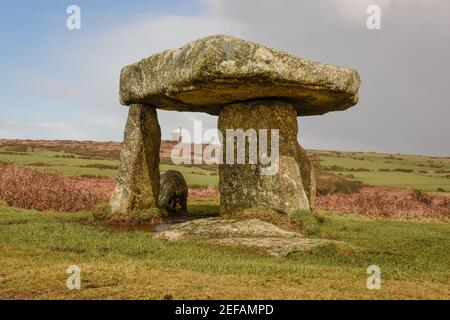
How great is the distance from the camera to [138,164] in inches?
794

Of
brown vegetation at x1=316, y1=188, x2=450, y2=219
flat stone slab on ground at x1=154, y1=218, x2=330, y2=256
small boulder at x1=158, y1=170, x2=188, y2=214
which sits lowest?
brown vegetation at x1=316, y1=188, x2=450, y2=219

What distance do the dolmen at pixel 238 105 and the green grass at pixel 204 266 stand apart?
9.76ft

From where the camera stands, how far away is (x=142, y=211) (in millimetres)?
19891

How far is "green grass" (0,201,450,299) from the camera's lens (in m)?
8.44

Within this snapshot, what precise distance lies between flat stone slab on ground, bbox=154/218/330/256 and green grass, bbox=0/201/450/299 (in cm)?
40

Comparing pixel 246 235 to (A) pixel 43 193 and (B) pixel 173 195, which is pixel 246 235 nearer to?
(B) pixel 173 195

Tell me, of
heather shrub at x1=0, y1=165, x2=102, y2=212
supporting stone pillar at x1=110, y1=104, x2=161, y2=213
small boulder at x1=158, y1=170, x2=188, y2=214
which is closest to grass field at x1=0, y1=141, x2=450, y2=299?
supporting stone pillar at x1=110, y1=104, x2=161, y2=213

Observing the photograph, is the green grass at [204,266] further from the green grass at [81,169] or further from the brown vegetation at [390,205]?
the green grass at [81,169]

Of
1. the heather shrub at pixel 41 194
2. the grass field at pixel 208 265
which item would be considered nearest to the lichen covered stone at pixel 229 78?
the grass field at pixel 208 265

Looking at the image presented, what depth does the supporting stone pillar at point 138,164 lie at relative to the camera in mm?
19953

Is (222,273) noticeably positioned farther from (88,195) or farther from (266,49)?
(88,195)

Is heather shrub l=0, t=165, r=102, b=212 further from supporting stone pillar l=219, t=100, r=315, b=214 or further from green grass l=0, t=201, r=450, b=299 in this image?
supporting stone pillar l=219, t=100, r=315, b=214

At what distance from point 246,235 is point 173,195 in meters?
7.85
